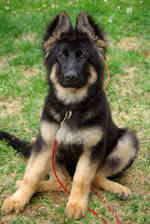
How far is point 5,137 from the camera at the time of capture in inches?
176

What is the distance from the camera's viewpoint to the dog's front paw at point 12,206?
3294 mm

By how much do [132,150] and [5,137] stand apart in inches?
75.4

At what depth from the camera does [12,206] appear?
3311mm

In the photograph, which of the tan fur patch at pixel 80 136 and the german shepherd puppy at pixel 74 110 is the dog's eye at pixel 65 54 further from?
the tan fur patch at pixel 80 136

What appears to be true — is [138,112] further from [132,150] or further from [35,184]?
[35,184]

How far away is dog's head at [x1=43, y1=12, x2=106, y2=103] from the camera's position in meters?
3.35

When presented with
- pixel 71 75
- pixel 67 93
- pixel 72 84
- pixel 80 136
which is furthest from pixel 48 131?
pixel 71 75

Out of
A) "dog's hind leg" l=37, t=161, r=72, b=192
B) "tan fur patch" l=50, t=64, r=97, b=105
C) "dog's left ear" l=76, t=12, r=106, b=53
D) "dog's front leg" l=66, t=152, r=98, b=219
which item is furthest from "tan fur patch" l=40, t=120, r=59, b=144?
"dog's left ear" l=76, t=12, r=106, b=53

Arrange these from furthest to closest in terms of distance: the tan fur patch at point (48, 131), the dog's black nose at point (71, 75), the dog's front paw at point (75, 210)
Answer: the tan fur patch at point (48, 131), the dog's front paw at point (75, 210), the dog's black nose at point (71, 75)

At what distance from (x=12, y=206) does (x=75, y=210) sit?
0.72 m

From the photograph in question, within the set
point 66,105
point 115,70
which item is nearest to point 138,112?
point 115,70

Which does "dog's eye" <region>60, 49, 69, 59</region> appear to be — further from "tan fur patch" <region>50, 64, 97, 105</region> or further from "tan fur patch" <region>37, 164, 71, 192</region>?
"tan fur patch" <region>37, 164, 71, 192</region>

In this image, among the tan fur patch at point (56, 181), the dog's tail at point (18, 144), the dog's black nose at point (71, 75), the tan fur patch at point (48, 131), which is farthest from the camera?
the dog's tail at point (18, 144)

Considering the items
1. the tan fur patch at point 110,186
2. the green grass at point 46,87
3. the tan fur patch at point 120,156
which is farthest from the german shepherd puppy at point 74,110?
the tan fur patch at point 120,156
